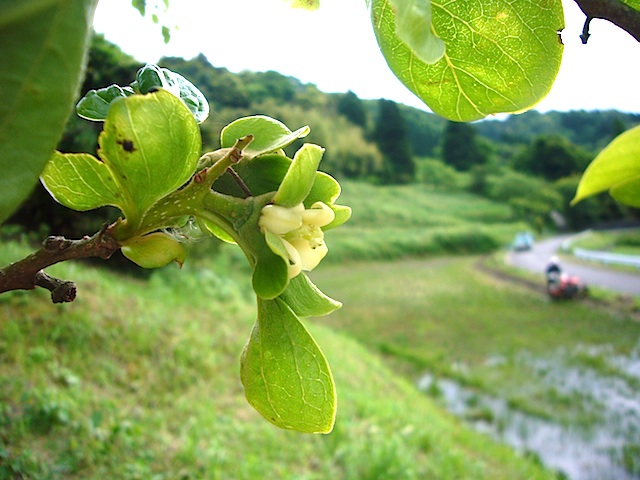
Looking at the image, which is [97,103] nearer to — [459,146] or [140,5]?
[140,5]

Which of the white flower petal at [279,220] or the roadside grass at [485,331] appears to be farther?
the roadside grass at [485,331]

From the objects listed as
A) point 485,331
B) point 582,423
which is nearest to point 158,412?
point 582,423

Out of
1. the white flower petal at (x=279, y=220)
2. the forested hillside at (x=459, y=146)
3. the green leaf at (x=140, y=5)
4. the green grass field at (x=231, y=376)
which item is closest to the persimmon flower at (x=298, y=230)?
the white flower petal at (x=279, y=220)

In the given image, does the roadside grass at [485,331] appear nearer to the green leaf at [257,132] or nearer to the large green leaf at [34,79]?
the green leaf at [257,132]

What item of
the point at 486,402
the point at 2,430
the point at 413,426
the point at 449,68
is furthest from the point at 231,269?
the point at 449,68

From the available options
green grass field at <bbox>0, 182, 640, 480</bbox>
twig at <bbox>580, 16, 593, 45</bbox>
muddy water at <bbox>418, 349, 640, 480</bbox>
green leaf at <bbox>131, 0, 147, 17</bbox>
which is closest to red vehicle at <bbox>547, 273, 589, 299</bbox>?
green grass field at <bbox>0, 182, 640, 480</bbox>

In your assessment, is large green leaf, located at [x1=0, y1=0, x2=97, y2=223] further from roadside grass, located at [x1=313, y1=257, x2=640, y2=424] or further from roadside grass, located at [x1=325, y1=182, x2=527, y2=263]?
roadside grass, located at [x1=325, y1=182, x2=527, y2=263]
